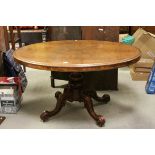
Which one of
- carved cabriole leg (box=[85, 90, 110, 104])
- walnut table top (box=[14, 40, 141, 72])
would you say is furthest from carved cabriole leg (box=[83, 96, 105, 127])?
walnut table top (box=[14, 40, 141, 72])

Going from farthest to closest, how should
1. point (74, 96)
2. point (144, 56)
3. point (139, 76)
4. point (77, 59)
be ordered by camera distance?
point (144, 56)
point (139, 76)
point (74, 96)
point (77, 59)

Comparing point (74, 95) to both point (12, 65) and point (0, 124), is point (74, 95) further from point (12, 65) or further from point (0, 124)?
point (12, 65)

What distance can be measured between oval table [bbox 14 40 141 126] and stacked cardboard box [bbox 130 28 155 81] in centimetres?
78

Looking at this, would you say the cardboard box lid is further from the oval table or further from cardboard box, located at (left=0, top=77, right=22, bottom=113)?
cardboard box, located at (left=0, top=77, right=22, bottom=113)

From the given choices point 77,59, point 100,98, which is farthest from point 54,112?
point 77,59

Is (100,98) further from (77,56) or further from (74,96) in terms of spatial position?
(77,56)

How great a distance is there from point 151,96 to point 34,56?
4.78 feet

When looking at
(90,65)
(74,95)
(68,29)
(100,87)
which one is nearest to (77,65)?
(90,65)

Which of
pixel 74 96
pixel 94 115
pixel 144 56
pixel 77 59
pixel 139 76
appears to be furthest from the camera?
pixel 144 56

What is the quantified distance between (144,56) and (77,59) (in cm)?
181

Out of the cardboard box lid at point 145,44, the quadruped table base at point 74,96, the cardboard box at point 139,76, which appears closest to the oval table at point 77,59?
the quadruped table base at point 74,96

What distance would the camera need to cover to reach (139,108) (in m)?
2.64

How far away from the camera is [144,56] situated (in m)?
3.56

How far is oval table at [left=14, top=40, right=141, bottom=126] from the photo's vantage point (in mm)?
1895
